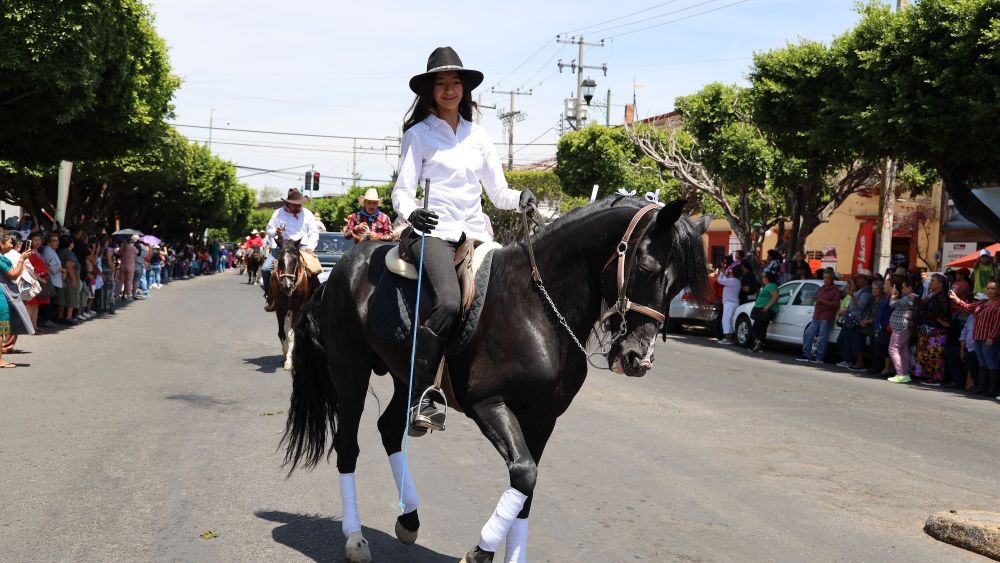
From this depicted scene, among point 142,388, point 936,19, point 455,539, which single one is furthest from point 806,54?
point 455,539

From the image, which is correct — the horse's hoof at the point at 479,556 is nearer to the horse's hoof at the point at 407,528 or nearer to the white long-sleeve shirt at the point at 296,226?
the horse's hoof at the point at 407,528

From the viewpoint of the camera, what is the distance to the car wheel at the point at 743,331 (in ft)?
65.1

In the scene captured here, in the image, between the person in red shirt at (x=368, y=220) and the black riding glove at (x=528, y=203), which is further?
the person in red shirt at (x=368, y=220)

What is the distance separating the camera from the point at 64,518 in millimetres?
5293

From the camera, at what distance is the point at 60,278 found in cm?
1814

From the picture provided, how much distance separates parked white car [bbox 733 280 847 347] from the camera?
60.7 ft

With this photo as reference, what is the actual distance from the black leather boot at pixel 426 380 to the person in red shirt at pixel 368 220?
565 centimetres

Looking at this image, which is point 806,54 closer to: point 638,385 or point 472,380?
point 638,385

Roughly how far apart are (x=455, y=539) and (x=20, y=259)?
1116cm

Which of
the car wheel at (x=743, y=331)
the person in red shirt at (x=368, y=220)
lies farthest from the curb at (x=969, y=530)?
the car wheel at (x=743, y=331)

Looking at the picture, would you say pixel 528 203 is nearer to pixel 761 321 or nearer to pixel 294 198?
pixel 294 198

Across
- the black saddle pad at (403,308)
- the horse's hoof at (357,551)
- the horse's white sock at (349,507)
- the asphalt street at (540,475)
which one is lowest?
the asphalt street at (540,475)

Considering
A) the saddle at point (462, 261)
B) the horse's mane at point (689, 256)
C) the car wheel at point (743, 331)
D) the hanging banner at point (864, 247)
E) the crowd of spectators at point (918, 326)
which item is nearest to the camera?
the horse's mane at point (689, 256)

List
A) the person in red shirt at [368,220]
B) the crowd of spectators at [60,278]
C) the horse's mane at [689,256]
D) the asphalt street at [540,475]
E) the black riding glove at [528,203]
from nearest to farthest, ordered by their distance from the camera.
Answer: the horse's mane at [689,256] → the black riding glove at [528,203] → the asphalt street at [540,475] → the person in red shirt at [368,220] → the crowd of spectators at [60,278]
